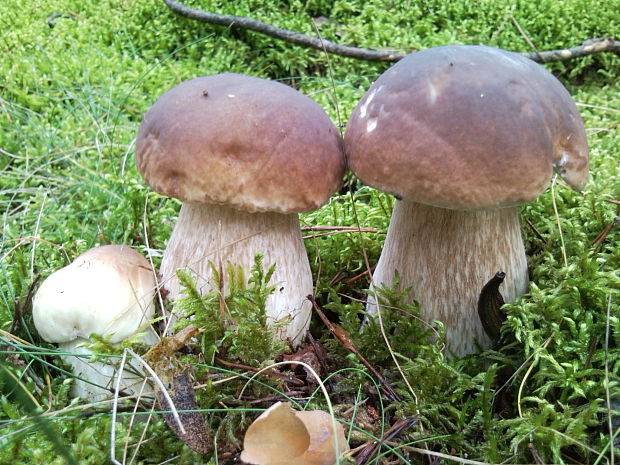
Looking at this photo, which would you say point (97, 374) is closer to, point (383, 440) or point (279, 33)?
point (383, 440)

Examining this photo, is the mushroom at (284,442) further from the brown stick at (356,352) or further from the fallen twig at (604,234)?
the fallen twig at (604,234)

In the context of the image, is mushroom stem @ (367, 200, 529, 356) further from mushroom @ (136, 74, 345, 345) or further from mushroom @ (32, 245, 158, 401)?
mushroom @ (32, 245, 158, 401)

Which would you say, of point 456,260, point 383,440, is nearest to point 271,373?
point 383,440

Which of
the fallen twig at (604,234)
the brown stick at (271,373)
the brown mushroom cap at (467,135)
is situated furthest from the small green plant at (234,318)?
the fallen twig at (604,234)

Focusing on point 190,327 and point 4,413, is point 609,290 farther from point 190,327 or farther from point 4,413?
point 4,413

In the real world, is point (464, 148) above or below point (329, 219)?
above
